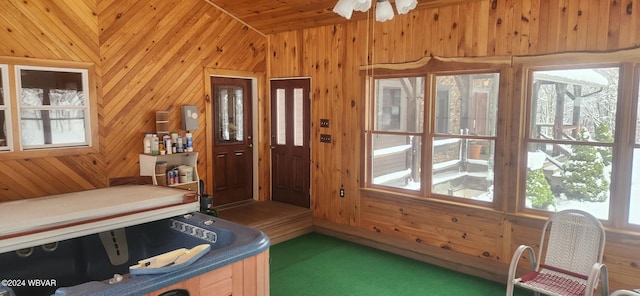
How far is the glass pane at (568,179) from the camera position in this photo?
3.69m

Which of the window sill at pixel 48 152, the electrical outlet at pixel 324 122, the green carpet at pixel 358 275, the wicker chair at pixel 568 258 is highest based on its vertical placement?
the electrical outlet at pixel 324 122

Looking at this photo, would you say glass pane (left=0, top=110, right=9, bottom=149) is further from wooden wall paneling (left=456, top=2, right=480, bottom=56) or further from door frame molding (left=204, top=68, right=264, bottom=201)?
wooden wall paneling (left=456, top=2, right=480, bottom=56)

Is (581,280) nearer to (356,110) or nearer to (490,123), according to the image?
(490,123)

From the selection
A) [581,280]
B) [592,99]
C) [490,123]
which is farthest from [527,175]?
[581,280]

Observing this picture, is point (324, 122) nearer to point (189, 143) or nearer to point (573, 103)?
point (189, 143)

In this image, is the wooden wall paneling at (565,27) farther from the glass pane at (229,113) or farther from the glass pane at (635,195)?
the glass pane at (229,113)

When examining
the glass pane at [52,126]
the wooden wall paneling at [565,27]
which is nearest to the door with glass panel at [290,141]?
the glass pane at [52,126]

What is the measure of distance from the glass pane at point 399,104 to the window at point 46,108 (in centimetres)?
325

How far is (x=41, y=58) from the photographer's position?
13.8 feet

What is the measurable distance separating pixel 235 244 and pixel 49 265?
4.98ft

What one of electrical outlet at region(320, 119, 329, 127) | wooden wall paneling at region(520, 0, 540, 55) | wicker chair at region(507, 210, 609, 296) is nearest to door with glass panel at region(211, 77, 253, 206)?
electrical outlet at region(320, 119, 329, 127)

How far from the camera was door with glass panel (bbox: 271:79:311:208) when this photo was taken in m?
5.93

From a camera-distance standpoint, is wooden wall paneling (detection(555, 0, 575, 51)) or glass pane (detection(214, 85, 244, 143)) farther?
glass pane (detection(214, 85, 244, 143))

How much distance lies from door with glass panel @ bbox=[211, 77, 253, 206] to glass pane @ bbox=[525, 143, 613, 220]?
3.81 m
